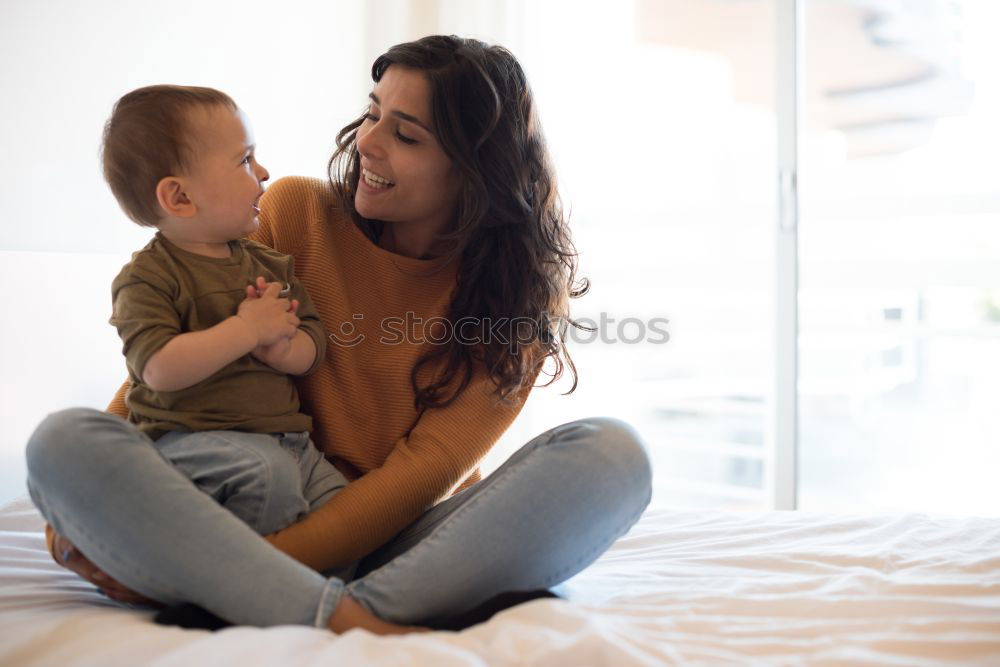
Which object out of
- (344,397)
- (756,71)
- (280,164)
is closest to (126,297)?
(344,397)

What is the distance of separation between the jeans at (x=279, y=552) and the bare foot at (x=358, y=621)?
0.04 ft

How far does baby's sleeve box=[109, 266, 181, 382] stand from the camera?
1.10 meters

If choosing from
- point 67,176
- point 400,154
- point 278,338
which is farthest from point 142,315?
point 67,176

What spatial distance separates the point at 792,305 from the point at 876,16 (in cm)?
105

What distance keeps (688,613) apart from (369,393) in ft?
2.00

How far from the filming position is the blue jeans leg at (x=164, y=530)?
99cm

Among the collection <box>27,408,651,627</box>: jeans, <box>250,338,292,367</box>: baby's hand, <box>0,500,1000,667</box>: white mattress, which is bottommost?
<box>0,500,1000,667</box>: white mattress

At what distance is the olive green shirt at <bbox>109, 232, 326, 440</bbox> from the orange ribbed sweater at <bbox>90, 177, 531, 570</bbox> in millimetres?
131

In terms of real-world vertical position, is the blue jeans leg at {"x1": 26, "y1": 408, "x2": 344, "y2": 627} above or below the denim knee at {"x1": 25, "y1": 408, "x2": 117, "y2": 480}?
below

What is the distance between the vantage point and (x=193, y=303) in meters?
1.19

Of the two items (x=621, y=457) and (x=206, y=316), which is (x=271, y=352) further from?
(x=621, y=457)

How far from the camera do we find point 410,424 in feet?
4.68

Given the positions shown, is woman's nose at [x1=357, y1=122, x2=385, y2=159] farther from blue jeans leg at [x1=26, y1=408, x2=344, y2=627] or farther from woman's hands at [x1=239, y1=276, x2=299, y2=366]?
blue jeans leg at [x1=26, y1=408, x2=344, y2=627]
